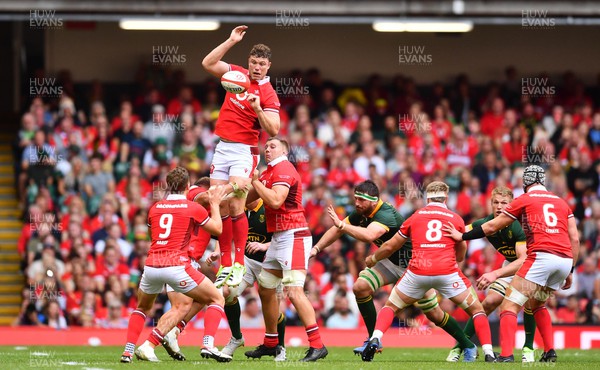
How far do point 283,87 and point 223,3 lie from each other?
2.88 metres

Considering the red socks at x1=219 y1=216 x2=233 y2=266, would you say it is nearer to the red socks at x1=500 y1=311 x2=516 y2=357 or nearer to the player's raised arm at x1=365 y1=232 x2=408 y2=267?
the player's raised arm at x1=365 y1=232 x2=408 y2=267

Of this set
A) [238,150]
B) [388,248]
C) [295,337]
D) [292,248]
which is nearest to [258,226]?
[292,248]

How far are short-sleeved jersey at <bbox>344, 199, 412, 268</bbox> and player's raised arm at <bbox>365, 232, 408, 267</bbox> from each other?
0.32 m

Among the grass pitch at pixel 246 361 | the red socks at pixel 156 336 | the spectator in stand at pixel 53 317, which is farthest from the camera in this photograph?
the spectator in stand at pixel 53 317

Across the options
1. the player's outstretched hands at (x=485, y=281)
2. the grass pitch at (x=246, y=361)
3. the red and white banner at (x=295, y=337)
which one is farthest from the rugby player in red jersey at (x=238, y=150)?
the red and white banner at (x=295, y=337)

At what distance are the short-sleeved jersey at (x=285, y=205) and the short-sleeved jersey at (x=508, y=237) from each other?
220cm

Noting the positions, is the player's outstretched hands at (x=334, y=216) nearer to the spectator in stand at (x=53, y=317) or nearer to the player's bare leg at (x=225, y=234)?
the player's bare leg at (x=225, y=234)

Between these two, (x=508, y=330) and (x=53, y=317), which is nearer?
(x=508, y=330)

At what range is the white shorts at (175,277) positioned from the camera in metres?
12.3

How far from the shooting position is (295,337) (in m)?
18.1

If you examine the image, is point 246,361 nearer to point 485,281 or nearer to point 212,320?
point 212,320

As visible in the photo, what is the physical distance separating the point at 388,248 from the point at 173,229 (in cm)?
262

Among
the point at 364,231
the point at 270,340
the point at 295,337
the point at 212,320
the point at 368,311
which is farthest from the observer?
the point at 295,337

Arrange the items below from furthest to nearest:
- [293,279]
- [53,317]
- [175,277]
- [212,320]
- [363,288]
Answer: [53,317]
[363,288]
[293,279]
[212,320]
[175,277]
